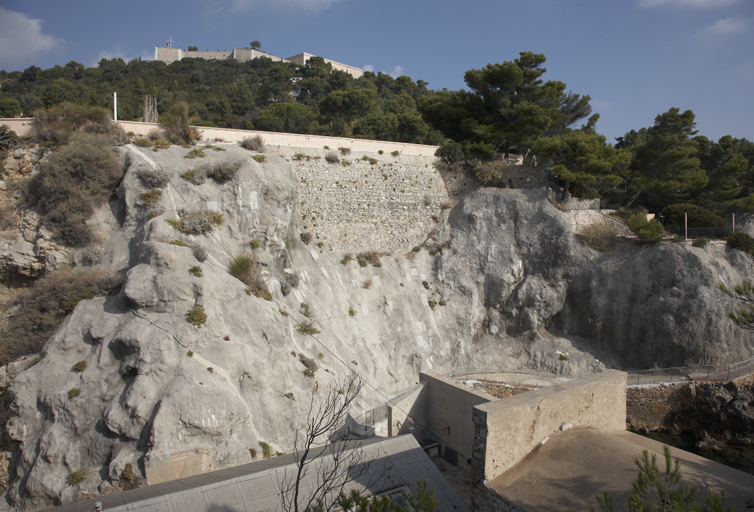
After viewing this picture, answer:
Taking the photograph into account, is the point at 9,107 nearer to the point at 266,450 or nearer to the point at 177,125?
the point at 177,125

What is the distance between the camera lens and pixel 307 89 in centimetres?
6081

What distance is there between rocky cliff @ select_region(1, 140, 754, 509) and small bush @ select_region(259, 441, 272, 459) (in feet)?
0.65

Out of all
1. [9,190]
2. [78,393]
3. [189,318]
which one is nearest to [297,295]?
[189,318]

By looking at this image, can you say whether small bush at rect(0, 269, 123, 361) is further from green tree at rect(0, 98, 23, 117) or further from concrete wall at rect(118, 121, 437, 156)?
green tree at rect(0, 98, 23, 117)

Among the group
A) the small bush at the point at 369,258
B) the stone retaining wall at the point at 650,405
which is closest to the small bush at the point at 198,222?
the small bush at the point at 369,258

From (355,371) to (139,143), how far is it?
13.3 metres

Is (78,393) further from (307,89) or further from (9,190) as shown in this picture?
(307,89)

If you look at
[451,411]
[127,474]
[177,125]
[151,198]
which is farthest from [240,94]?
[127,474]

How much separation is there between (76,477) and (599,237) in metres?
24.1

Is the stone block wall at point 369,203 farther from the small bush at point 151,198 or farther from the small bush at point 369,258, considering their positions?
the small bush at point 151,198

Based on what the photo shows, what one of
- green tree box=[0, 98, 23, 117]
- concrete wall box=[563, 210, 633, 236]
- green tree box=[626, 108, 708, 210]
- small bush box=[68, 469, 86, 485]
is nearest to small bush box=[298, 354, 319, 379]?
small bush box=[68, 469, 86, 485]

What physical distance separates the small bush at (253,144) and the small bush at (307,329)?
29.4ft

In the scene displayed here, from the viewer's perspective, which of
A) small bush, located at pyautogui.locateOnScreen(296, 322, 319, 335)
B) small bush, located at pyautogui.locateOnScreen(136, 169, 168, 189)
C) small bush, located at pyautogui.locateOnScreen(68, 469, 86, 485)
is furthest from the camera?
small bush, located at pyautogui.locateOnScreen(296, 322, 319, 335)

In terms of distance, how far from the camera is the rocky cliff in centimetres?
1109
